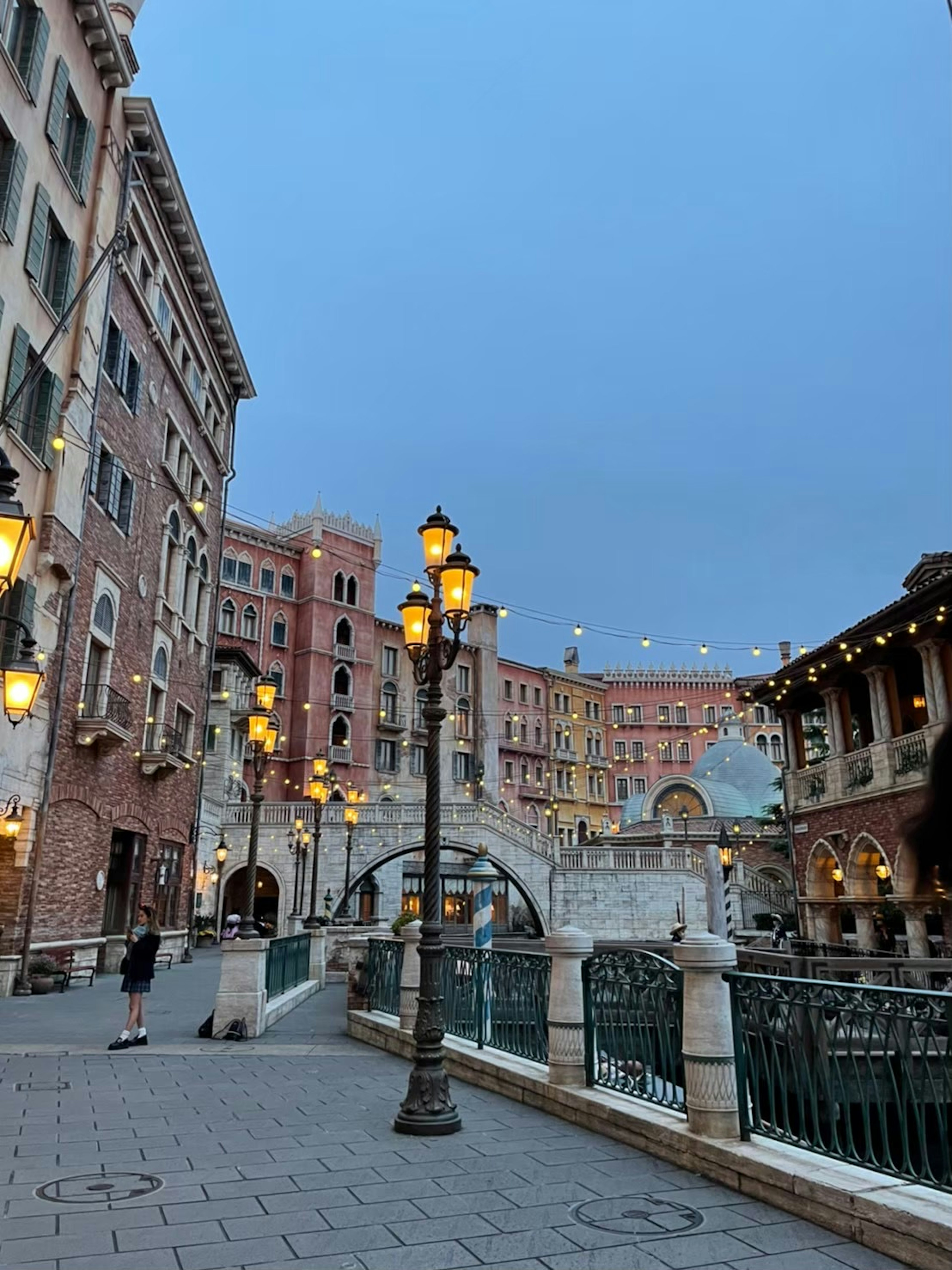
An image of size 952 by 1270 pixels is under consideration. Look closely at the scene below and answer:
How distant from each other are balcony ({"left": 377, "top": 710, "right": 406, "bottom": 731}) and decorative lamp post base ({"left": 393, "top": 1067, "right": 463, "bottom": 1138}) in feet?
152

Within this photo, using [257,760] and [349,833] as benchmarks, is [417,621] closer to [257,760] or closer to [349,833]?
[257,760]

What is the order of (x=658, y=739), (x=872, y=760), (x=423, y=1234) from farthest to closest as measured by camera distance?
(x=658, y=739) → (x=872, y=760) → (x=423, y=1234)

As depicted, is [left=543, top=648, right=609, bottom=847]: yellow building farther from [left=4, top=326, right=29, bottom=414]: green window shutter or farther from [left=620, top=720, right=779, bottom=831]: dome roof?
[left=4, top=326, right=29, bottom=414]: green window shutter

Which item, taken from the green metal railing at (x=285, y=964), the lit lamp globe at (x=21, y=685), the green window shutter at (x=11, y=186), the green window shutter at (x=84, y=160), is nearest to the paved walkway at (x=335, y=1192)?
the lit lamp globe at (x=21, y=685)

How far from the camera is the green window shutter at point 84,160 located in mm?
19156

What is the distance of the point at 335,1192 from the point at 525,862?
3315cm

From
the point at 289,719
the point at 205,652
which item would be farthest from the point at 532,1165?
the point at 289,719

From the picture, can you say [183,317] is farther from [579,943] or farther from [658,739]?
[658,739]

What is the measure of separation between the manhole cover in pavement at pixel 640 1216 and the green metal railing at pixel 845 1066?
90cm

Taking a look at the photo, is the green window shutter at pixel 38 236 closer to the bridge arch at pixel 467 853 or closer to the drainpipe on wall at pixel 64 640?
the drainpipe on wall at pixel 64 640

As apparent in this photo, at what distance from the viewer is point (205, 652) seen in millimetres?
31750

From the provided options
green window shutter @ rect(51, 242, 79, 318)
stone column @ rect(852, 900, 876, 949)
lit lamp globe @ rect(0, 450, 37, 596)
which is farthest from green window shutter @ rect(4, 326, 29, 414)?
stone column @ rect(852, 900, 876, 949)

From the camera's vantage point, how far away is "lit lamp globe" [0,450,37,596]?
22.8 ft

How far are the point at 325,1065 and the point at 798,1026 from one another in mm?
6648
